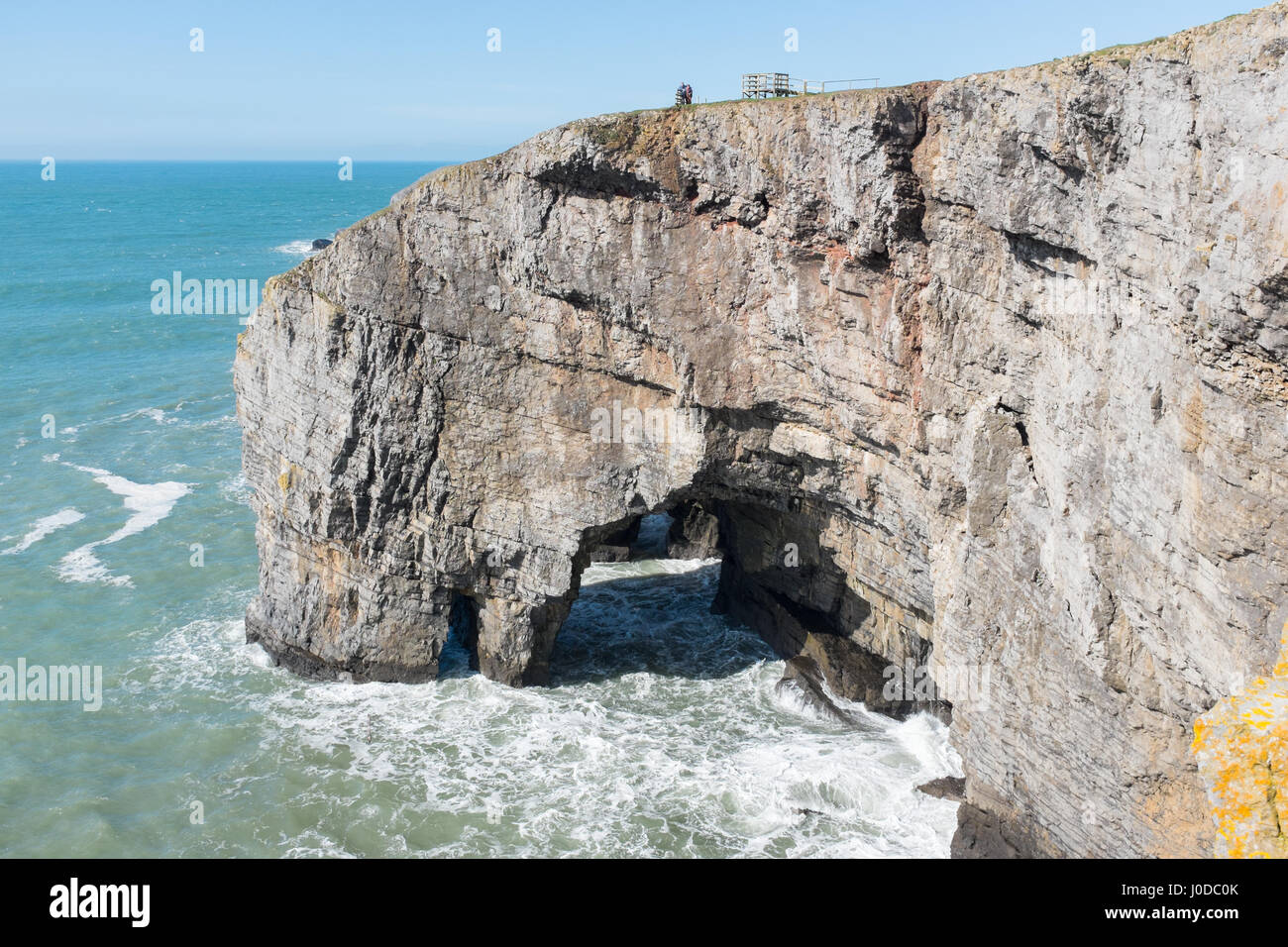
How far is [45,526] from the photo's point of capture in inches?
1805

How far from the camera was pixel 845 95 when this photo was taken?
75.8ft

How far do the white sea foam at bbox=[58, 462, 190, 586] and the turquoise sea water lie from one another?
0.45 feet

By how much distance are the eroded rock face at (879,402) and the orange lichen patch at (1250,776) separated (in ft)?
16.1

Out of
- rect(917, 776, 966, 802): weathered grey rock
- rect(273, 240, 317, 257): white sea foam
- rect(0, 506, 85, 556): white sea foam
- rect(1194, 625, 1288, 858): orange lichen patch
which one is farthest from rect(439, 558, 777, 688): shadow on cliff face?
rect(273, 240, 317, 257): white sea foam

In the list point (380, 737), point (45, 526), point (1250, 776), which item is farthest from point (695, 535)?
point (1250, 776)

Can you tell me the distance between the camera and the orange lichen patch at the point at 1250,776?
10219 millimetres

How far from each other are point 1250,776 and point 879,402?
15.7 metres

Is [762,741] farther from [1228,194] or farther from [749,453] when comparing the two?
[1228,194]

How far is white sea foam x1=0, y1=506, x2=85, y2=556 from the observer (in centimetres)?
4369

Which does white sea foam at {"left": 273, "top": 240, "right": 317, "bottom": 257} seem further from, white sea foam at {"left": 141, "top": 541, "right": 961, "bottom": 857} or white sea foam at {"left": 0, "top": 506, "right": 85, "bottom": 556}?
white sea foam at {"left": 141, "top": 541, "right": 961, "bottom": 857}

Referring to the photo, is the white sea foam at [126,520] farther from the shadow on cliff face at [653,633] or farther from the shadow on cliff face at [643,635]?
the shadow on cliff face at [653,633]

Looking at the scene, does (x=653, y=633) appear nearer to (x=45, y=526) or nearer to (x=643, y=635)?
(x=643, y=635)

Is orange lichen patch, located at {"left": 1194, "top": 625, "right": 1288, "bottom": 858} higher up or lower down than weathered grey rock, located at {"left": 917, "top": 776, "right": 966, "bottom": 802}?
higher up

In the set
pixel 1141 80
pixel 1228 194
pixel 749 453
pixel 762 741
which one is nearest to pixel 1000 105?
pixel 1141 80
